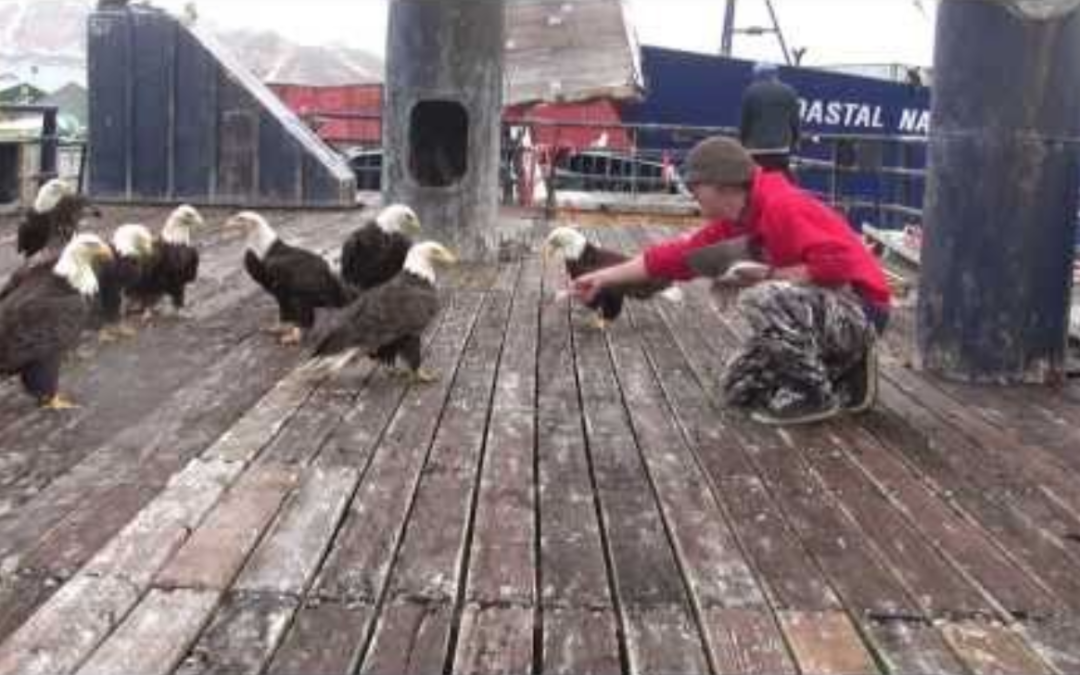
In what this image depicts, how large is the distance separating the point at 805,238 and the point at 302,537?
110 inches

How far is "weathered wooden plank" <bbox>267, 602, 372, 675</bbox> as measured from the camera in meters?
3.61

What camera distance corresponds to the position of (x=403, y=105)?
1292cm

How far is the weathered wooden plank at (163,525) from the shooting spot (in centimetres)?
427

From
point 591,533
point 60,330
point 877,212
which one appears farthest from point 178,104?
point 591,533

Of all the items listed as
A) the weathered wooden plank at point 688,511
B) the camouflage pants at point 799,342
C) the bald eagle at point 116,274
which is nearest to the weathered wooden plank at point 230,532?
the weathered wooden plank at point 688,511

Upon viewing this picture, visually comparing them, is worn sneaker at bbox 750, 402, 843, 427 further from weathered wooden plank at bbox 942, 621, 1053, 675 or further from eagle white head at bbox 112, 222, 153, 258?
eagle white head at bbox 112, 222, 153, 258

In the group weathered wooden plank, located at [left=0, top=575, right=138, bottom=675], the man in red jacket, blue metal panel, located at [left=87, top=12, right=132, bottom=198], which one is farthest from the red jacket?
blue metal panel, located at [left=87, top=12, right=132, bottom=198]

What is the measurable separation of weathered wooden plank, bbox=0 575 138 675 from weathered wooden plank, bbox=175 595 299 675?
237 mm

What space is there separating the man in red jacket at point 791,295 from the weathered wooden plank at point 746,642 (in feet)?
8.27

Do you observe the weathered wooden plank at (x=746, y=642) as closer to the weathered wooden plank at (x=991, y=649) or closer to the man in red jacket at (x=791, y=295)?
the weathered wooden plank at (x=991, y=649)

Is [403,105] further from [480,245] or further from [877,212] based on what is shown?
[877,212]

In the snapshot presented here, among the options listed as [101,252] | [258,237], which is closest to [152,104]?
[258,237]

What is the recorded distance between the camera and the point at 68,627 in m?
3.81

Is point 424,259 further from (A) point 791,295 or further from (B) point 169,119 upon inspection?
(B) point 169,119
